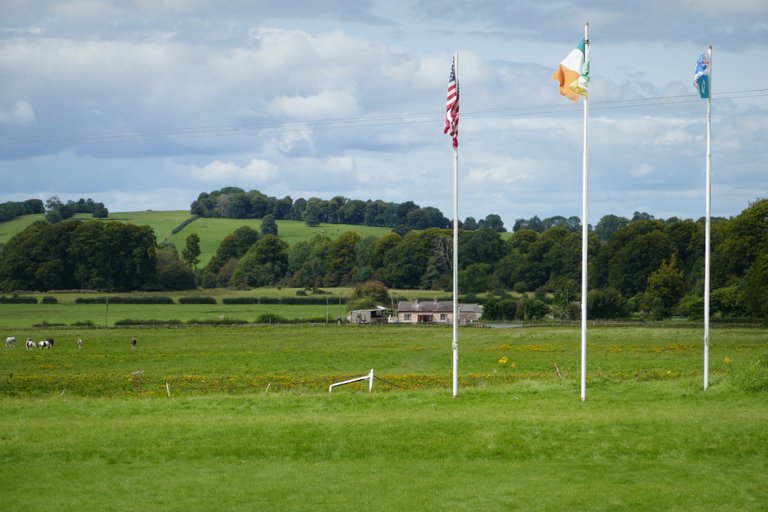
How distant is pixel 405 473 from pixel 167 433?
322 inches

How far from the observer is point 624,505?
2045cm

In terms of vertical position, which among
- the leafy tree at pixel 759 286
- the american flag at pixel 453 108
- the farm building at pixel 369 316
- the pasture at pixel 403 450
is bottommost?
the farm building at pixel 369 316

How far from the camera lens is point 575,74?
106ft

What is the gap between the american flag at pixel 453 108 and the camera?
34.1 m

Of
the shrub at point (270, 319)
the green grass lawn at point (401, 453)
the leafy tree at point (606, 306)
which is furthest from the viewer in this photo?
the leafy tree at point (606, 306)

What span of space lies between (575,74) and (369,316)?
4192 inches

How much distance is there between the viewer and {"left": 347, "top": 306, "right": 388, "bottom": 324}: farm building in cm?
13338

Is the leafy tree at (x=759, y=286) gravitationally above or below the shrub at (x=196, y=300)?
above

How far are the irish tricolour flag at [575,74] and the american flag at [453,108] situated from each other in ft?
12.3

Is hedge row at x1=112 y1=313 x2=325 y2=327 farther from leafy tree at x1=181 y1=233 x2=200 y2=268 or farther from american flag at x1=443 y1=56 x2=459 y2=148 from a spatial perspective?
american flag at x1=443 y1=56 x2=459 y2=148

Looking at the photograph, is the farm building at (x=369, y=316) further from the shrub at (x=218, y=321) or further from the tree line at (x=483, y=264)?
the shrub at (x=218, y=321)

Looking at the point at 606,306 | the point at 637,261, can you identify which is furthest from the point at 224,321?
the point at 637,261

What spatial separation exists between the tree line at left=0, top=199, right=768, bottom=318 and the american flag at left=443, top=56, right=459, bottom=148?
67304 mm

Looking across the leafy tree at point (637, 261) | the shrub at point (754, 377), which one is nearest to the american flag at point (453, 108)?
the shrub at point (754, 377)
